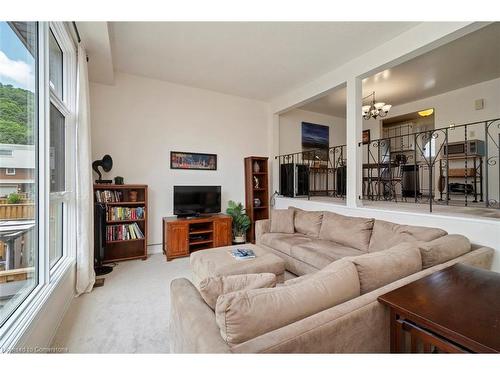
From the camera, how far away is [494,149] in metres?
4.45

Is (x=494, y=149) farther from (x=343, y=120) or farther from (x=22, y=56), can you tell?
(x=22, y=56)

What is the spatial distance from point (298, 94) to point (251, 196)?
7.17 ft

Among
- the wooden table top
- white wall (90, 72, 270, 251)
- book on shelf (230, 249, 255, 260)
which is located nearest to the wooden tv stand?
white wall (90, 72, 270, 251)

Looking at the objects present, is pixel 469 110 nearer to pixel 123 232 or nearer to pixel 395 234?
pixel 395 234

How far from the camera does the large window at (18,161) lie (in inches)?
55.4

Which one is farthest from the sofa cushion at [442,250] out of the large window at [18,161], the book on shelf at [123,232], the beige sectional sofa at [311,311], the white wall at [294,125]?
the white wall at [294,125]

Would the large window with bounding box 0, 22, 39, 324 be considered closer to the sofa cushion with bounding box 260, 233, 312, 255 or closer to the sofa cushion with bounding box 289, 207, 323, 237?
the sofa cushion with bounding box 260, 233, 312, 255

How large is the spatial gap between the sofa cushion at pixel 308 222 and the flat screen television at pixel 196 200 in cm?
154

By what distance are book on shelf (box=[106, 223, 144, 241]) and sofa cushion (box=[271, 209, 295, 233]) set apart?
7.01ft

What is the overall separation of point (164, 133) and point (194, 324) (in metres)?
3.77

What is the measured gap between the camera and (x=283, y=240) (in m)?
3.23

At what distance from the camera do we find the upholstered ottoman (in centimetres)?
217


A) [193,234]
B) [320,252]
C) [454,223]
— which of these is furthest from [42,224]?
[454,223]
